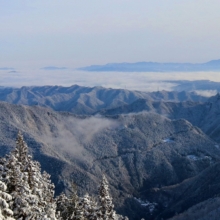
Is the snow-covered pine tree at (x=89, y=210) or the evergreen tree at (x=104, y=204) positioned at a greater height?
the evergreen tree at (x=104, y=204)

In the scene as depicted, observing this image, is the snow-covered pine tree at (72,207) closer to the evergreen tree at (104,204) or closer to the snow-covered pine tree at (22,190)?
the evergreen tree at (104,204)

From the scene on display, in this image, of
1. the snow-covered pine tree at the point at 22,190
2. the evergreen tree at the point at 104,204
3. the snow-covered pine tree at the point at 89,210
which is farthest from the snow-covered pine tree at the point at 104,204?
the snow-covered pine tree at the point at 22,190

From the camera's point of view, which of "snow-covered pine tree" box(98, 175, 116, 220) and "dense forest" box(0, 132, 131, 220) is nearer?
"dense forest" box(0, 132, 131, 220)

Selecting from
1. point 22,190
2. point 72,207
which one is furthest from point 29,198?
point 72,207

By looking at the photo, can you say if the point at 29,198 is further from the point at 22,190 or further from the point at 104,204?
the point at 104,204

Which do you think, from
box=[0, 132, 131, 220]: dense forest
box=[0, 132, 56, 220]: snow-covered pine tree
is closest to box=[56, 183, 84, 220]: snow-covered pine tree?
box=[0, 132, 131, 220]: dense forest

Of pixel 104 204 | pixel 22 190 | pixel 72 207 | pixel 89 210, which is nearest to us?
pixel 22 190

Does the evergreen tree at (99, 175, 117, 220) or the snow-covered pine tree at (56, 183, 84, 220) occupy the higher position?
the evergreen tree at (99, 175, 117, 220)

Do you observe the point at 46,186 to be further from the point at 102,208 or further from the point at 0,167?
the point at 0,167

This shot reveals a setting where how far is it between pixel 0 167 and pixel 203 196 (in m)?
177

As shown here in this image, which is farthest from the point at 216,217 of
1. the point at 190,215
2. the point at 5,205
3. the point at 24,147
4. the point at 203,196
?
the point at 5,205

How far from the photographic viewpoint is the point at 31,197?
3020cm

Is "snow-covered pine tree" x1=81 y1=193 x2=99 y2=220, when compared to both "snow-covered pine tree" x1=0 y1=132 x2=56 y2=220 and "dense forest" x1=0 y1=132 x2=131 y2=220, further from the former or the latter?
"snow-covered pine tree" x1=0 y1=132 x2=56 y2=220

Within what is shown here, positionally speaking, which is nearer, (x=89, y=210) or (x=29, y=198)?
(x=29, y=198)
